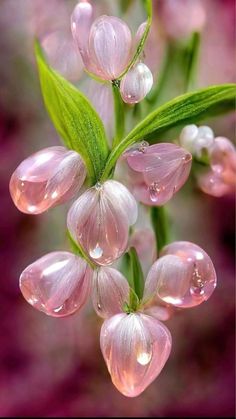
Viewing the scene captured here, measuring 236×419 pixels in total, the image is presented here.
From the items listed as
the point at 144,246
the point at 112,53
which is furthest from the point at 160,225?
the point at 112,53

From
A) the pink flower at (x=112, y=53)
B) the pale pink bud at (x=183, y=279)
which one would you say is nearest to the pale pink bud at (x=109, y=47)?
the pink flower at (x=112, y=53)

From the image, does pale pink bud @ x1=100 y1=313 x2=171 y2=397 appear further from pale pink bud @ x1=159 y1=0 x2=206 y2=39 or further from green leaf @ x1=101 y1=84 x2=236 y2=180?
pale pink bud @ x1=159 y1=0 x2=206 y2=39

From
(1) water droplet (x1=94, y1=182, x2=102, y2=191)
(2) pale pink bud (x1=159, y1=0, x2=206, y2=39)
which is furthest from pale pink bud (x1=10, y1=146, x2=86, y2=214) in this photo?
(2) pale pink bud (x1=159, y1=0, x2=206, y2=39)

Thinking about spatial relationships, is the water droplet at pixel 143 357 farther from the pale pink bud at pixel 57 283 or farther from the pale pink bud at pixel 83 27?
the pale pink bud at pixel 83 27

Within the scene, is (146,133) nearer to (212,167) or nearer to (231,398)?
(212,167)

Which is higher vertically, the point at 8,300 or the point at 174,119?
the point at 174,119

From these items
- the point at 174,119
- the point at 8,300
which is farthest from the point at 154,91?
the point at 8,300

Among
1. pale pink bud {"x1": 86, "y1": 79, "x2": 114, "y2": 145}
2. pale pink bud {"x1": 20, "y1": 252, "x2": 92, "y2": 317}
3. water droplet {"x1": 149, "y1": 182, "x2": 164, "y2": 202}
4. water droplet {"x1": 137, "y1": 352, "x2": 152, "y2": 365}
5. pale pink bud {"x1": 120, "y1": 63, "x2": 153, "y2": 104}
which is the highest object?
pale pink bud {"x1": 120, "y1": 63, "x2": 153, "y2": 104}
